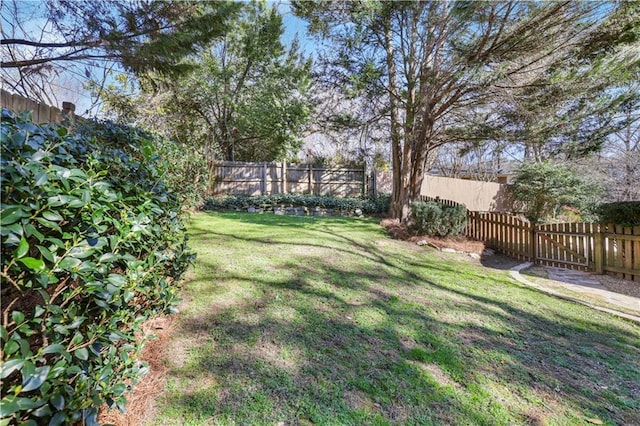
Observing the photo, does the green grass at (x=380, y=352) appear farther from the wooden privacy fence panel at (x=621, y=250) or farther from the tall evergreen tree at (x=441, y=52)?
the tall evergreen tree at (x=441, y=52)

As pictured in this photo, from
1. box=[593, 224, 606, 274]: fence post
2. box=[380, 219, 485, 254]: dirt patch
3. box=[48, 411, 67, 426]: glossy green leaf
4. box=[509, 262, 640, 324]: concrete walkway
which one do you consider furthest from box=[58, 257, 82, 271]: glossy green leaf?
box=[593, 224, 606, 274]: fence post

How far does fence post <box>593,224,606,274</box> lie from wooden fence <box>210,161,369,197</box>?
777 centimetres

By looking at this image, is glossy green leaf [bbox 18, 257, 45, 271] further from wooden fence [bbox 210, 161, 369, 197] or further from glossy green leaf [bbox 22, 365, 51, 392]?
wooden fence [bbox 210, 161, 369, 197]

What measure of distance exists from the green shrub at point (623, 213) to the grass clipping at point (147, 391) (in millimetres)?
7380

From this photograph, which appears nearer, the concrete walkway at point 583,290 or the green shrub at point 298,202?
the concrete walkway at point 583,290

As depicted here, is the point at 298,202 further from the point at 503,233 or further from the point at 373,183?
the point at 503,233

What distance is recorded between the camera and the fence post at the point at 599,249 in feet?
17.9

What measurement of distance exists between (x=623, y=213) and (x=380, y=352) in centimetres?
601

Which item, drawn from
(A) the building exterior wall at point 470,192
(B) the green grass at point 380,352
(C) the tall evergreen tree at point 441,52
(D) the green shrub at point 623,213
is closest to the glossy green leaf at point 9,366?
(B) the green grass at point 380,352

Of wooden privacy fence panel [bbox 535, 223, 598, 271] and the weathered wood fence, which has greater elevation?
the weathered wood fence

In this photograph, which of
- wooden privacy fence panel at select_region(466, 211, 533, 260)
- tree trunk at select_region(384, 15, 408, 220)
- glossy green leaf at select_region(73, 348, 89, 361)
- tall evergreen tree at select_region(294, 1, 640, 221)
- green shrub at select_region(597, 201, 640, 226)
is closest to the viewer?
glossy green leaf at select_region(73, 348, 89, 361)

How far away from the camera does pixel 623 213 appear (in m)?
5.45

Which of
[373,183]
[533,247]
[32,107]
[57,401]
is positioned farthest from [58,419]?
[373,183]

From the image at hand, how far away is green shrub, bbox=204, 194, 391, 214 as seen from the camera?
32.7 ft
